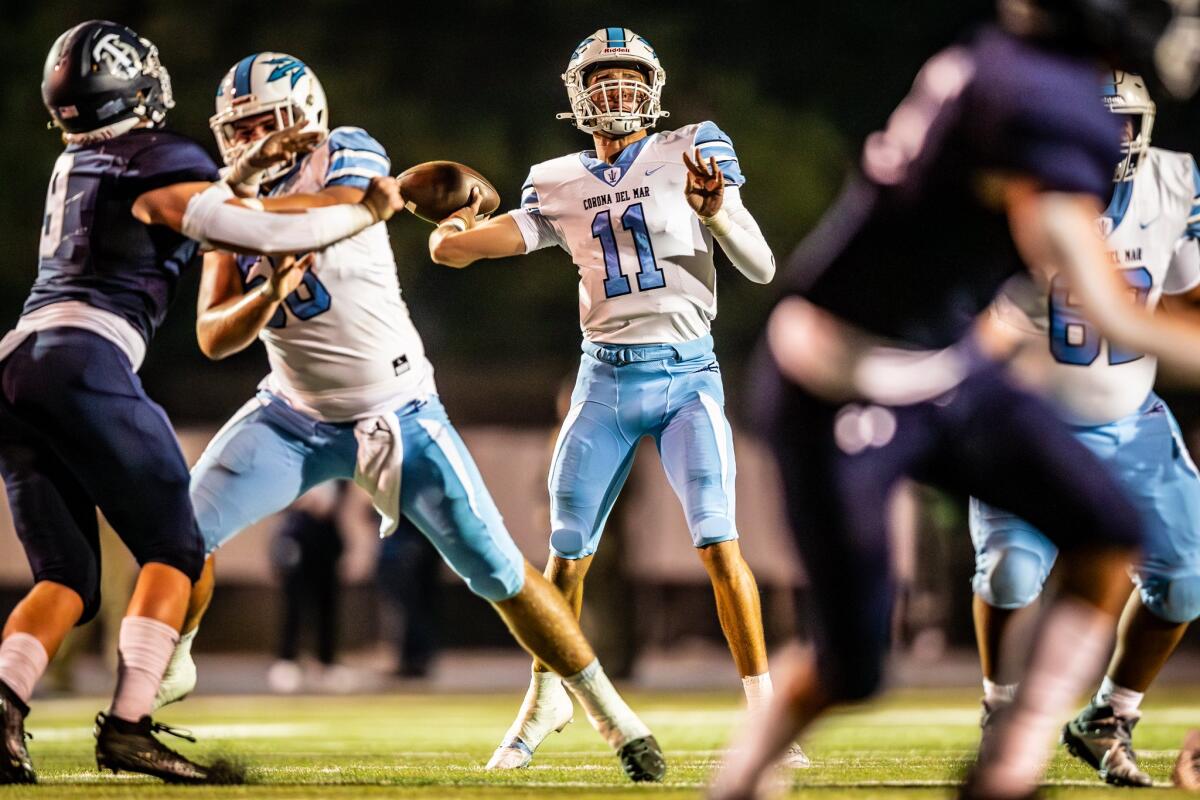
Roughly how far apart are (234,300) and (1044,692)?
3.07 m

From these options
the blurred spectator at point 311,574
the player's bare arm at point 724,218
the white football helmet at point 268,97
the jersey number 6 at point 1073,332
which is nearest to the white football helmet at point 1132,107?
the jersey number 6 at point 1073,332

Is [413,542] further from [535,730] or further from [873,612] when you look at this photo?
[873,612]

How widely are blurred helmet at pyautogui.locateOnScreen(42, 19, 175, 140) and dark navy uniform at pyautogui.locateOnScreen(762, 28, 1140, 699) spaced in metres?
2.58

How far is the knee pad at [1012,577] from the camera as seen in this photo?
576cm

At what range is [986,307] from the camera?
3604mm

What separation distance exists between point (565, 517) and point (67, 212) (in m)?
1.96

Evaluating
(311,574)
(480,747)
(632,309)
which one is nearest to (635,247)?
(632,309)

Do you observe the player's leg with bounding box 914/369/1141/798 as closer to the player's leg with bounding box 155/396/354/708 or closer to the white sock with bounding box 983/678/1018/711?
the white sock with bounding box 983/678/1018/711

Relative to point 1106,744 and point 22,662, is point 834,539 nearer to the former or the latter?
point 1106,744

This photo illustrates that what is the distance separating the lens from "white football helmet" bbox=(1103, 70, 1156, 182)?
549cm

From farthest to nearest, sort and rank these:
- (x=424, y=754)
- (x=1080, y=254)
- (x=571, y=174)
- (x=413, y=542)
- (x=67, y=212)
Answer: (x=413, y=542)
(x=424, y=754)
(x=571, y=174)
(x=67, y=212)
(x=1080, y=254)

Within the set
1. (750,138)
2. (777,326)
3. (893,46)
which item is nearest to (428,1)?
(750,138)

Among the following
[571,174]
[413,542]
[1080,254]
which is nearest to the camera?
[1080,254]

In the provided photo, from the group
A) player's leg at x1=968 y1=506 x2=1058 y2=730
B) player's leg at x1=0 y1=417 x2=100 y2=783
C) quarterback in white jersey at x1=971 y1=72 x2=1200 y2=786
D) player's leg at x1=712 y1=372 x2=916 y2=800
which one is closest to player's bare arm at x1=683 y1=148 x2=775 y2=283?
quarterback in white jersey at x1=971 y1=72 x2=1200 y2=786
